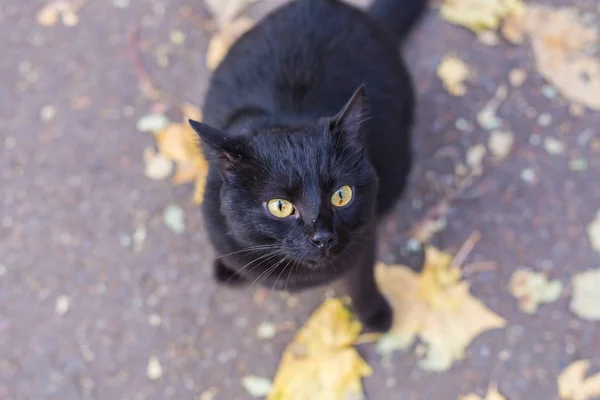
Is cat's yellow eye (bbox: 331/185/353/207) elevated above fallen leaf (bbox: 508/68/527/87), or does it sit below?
above

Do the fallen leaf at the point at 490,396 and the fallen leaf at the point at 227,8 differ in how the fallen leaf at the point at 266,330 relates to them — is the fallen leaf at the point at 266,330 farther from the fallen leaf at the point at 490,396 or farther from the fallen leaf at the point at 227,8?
the fallen leaf at the point at 227,8

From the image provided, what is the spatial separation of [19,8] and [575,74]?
2.53 meters

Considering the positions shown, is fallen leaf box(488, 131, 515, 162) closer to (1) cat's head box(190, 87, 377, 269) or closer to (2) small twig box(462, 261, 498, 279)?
(2) small twig box(462, 261, 498, 279)

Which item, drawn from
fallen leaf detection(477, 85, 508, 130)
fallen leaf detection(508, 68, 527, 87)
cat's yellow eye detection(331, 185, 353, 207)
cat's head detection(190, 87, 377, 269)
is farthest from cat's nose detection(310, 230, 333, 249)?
fallen leaf detection(508, 68, 527, 87)

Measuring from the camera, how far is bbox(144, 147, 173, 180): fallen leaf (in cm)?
211

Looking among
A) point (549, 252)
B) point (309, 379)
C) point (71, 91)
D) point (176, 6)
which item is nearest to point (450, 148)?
point (549, 252)

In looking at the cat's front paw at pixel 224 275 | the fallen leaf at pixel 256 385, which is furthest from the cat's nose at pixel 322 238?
the fallen leaf at pixel 256 385

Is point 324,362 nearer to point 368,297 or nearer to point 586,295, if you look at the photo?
point 368,297

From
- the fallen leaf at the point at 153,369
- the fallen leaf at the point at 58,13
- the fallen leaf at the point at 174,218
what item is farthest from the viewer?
the fallen leaf at the point at 58,13

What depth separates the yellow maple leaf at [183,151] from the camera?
2057mm

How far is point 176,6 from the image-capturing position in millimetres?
2389

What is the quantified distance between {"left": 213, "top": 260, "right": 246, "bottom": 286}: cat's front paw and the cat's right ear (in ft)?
2.15

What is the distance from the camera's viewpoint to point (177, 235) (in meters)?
2.02

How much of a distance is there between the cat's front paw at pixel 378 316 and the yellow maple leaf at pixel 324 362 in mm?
47
